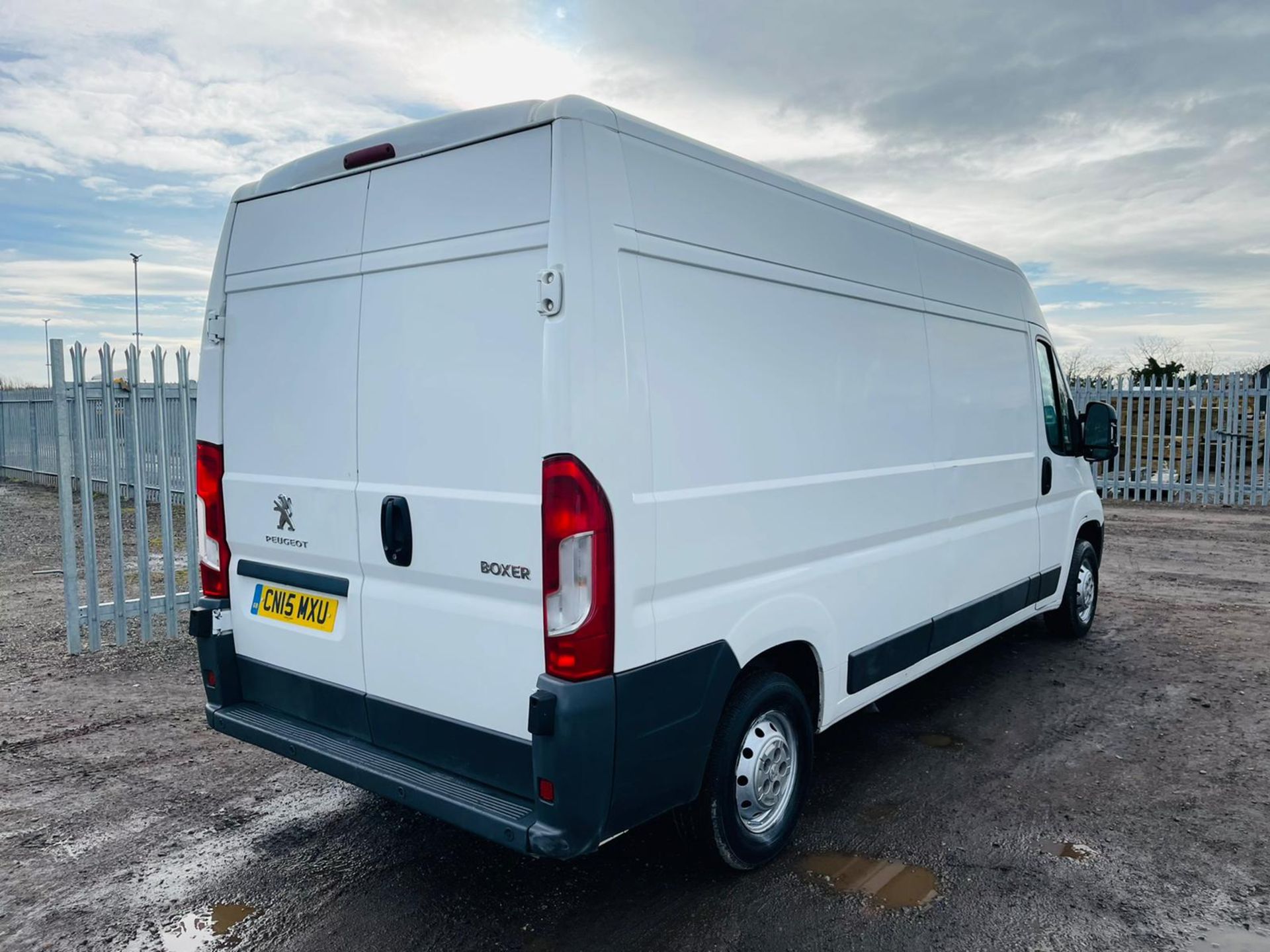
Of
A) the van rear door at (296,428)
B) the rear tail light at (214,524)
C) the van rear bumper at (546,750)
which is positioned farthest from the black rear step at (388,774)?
the rear tail light at (214,524)

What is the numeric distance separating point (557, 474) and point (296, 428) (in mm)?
1373

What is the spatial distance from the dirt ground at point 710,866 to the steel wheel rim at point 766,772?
0.21 m

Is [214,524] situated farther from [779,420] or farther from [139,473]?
[139,473]

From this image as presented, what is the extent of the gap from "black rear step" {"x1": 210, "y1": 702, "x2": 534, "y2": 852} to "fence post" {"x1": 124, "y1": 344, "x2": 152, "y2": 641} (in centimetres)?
319

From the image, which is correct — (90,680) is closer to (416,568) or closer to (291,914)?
(291,914)

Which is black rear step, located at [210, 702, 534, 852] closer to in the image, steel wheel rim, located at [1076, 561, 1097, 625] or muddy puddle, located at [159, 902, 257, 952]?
muddy puddle, located at [159, 902, 257, 952]

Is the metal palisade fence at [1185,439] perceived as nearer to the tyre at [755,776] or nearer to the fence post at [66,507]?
the tyre at [755,776]

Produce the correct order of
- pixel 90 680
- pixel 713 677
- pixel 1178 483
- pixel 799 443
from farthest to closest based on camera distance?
pixel 1178 483 → pixel 90 680 → pixel 799 443 → pixel 713 677

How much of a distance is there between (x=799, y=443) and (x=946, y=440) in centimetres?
144

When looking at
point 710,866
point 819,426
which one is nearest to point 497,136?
point 819,426

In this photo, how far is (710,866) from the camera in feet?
10.9

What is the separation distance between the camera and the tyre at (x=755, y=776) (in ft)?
10.5

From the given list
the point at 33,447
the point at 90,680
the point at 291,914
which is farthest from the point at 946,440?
the point at 33,447

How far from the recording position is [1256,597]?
27.3ft
